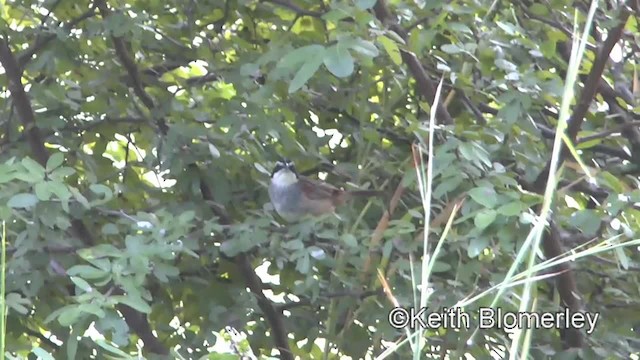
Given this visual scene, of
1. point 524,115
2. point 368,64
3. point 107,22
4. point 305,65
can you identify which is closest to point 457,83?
point 524,115

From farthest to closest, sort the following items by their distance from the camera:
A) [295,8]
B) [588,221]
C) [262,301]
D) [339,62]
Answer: [262,301] → [295,8] → [588,221] → [339,62]

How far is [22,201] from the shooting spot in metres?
2.55

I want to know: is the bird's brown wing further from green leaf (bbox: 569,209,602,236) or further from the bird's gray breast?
green leaf (bbox: 569,209,602,236)

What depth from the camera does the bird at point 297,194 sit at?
10.7 feet

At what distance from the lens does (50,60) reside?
315 cm

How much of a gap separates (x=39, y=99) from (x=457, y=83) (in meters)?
1.23

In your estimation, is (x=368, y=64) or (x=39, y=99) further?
(x=39, y=99)

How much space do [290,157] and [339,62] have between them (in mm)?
910

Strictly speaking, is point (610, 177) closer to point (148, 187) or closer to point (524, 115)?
point (524, 115)

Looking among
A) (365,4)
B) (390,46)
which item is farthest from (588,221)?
(365,4)

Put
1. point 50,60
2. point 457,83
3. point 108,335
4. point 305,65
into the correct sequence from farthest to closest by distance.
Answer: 1. point 50,60
2. point 457,83
3. point 108,335
4. point 305,65

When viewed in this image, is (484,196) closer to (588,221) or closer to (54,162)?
(588,221)

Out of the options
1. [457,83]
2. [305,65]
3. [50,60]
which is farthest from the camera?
[50,60]

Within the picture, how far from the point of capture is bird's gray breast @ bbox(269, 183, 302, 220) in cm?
327
